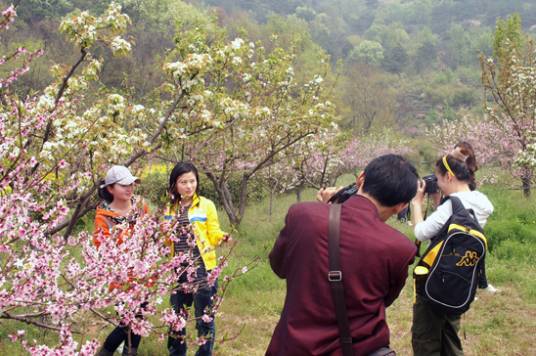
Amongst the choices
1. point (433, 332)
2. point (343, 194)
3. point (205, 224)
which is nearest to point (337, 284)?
point (343, 194)

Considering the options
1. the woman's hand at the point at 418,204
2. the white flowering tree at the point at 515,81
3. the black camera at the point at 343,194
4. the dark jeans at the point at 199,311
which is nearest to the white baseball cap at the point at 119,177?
the dark jeans at the point at 199,311

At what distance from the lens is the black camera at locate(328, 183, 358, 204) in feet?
7.68

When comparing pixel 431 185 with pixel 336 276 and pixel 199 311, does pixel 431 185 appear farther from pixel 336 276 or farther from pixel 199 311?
pixel 199 311

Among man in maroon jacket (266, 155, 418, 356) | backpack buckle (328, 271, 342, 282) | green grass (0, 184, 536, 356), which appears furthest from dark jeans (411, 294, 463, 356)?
backpack buckle (328, 271, 342, 282)

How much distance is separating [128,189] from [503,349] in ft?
12.3

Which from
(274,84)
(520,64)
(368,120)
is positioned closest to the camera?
(274,84)

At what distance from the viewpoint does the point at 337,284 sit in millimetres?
1883

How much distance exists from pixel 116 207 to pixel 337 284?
2195 millimetres

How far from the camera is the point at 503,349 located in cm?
472

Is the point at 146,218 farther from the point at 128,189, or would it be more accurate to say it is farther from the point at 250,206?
the point at 250,206

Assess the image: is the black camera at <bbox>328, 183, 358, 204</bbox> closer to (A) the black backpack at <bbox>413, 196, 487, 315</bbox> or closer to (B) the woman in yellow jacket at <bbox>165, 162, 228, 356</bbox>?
(A) the black backpack at <bbox>413, 196, 487, 315</bbox>

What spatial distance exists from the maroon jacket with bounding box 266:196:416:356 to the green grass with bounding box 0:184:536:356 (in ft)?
4.84

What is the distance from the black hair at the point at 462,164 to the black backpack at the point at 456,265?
0.31 meters

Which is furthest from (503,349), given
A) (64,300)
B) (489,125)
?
(489,125)
